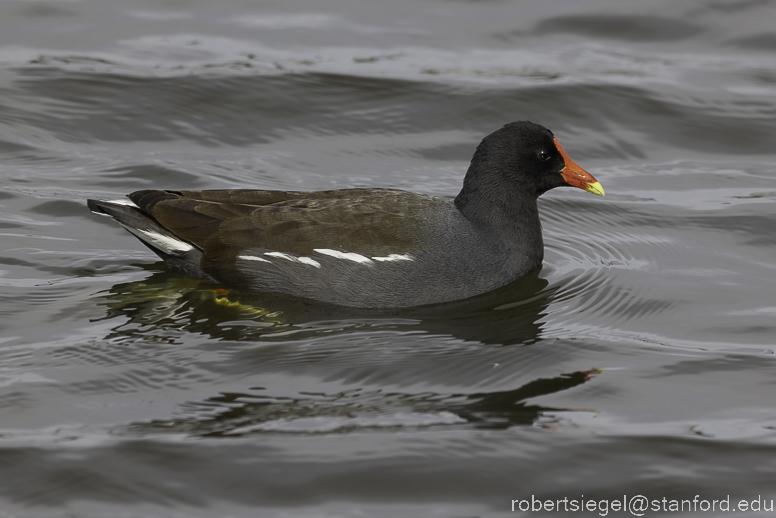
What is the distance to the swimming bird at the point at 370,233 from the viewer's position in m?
6.46

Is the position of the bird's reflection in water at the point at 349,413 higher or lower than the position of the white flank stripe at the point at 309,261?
lower

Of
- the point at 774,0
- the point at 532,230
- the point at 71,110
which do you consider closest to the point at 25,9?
the point at 71,110

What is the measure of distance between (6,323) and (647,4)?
929cm

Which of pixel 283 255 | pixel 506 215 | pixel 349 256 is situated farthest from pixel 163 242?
pixel 506 215

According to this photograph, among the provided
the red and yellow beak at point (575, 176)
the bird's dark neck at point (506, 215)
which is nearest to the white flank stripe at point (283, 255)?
the bird's dark neck at point (506, 215)

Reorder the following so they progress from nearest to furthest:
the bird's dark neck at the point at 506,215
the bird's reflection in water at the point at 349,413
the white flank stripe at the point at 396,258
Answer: the bird's reflection in water at the point at 349,413
the white flank stripe at the point at 396,258
the bird's dark neck at the point at 506,215

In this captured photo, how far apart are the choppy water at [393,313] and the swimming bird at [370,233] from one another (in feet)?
0.60

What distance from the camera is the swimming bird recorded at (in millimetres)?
6465

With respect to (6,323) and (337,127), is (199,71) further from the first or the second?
(6,323)

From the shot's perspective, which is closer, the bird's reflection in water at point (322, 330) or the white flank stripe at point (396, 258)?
the bird's reflection in water at point (322, 330)

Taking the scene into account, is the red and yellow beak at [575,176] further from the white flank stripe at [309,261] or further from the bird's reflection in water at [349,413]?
the bird's reflection in water at [349,413]

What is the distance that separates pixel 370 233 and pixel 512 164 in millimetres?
1180

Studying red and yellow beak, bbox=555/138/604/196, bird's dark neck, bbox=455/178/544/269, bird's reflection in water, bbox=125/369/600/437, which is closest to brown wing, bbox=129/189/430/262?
bird's dark neck, bbox=455/178/544/269

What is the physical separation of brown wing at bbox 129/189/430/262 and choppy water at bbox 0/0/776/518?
0.40 m
